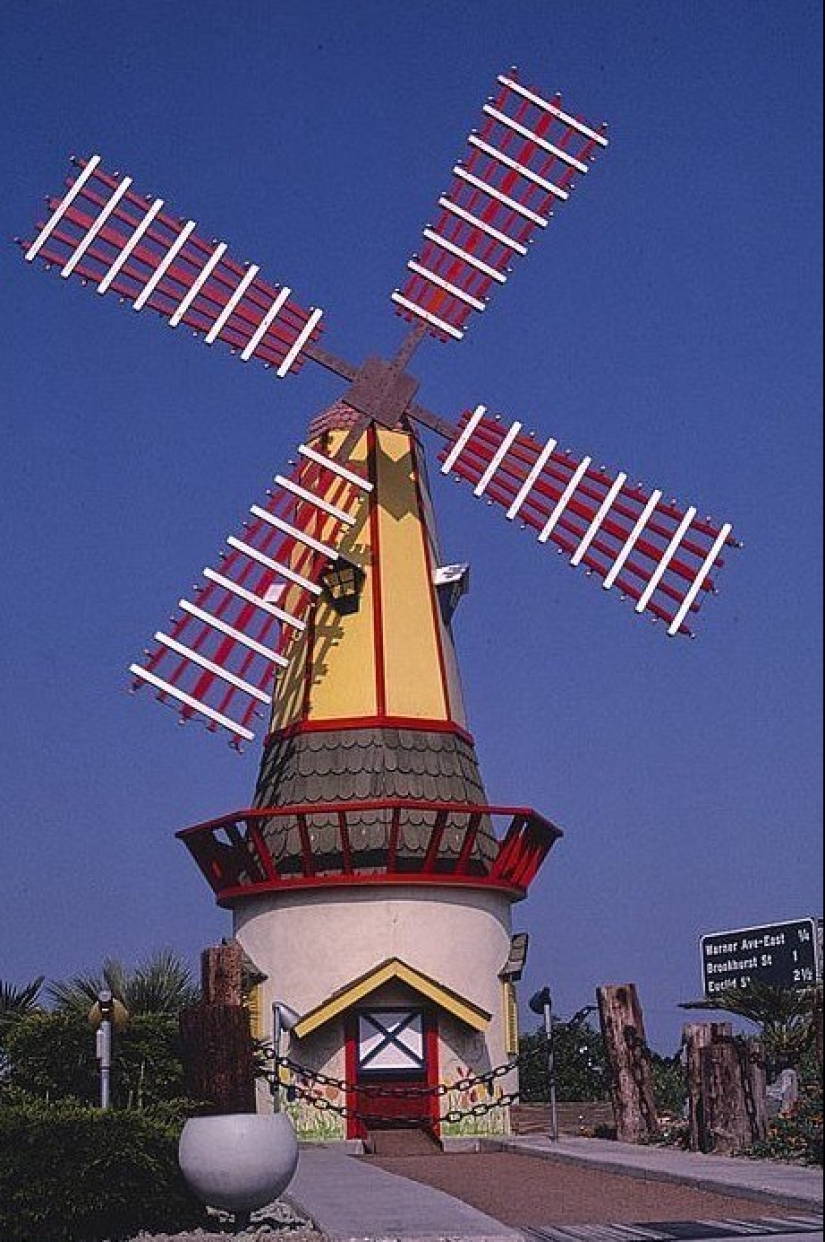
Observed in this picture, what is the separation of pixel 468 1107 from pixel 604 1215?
933 centimetres

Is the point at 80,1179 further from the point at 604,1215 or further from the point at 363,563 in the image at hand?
the point at 363,563

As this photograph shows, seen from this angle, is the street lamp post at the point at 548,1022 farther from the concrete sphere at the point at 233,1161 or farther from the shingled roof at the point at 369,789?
the concrete sphere at the point at 233,1161

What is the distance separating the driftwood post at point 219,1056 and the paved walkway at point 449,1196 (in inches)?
35.6

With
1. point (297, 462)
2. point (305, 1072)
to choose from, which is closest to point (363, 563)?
point (297, 462)

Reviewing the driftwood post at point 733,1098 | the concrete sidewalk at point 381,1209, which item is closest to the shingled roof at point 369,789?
the concrete sidewalk at point 381,1209

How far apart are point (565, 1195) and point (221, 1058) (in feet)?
9.66

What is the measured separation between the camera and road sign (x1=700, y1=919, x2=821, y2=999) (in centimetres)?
2112

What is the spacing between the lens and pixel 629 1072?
1762 centimetres

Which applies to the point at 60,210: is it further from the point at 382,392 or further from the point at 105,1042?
the point at 105,1042

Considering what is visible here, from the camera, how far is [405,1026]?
2006 centimetres

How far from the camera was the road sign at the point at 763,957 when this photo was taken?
21.1m

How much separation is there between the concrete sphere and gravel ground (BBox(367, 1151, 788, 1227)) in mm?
1598

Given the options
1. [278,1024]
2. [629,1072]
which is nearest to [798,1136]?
[629,1072]

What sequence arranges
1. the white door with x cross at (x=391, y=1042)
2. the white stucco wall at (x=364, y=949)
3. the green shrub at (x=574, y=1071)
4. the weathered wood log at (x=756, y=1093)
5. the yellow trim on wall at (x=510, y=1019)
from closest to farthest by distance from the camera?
the weathered wood log at (x=756, y=1093), the white door with x cross at (x=391, y=1042), the white stucco wall at (x=364, y=949), the yellow trim on wall at (x=510, y=1019), the green shrub at (x=574, y=1071)
